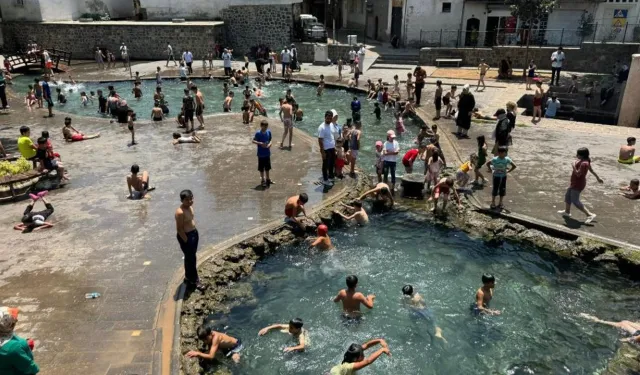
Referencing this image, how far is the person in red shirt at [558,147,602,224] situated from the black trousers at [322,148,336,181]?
5732mm

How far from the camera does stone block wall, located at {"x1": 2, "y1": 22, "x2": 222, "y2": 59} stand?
36.1 metres

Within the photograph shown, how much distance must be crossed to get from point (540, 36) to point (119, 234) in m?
31.0

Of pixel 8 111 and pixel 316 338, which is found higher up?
pixel 8 111

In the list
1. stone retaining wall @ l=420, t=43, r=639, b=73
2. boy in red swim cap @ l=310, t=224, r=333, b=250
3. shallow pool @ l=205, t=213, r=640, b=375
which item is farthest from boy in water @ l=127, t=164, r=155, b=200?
stone retaining wall @ l=420, t=43, r=639, b=73

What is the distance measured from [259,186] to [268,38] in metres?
26.3

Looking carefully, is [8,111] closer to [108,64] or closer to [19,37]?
[108,64]

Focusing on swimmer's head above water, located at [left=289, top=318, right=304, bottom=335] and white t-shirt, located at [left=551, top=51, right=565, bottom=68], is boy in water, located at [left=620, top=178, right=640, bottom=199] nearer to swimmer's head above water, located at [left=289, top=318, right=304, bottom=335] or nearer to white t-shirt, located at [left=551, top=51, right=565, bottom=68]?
swimmer's head above water, located at [left=289, top=318, right=304, bottom=335]

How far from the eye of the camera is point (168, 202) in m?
12.3

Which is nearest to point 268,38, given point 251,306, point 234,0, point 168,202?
point 234,0

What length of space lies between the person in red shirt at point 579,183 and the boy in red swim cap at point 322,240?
555 cm

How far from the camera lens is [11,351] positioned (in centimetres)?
535

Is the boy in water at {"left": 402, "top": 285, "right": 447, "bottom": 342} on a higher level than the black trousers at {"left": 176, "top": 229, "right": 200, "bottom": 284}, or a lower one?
lower

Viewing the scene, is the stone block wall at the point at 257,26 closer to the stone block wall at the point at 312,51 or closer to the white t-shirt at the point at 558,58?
the stone block wall at the point at 312,51

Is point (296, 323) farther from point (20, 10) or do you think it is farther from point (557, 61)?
point (20, 10)
